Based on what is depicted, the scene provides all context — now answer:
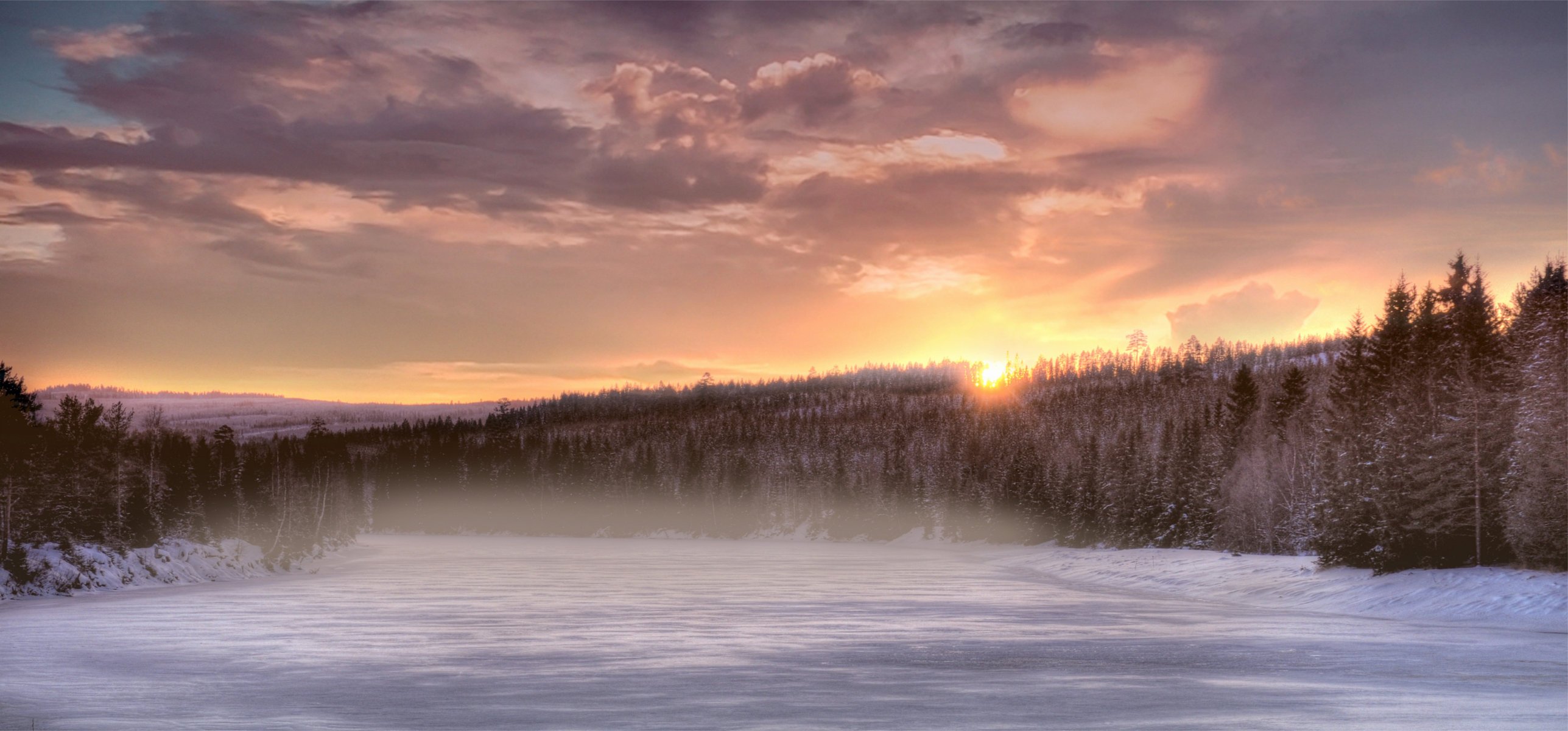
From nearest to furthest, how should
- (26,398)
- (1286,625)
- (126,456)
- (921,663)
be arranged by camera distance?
1. (921,663)
2. (1286,625)
3. (126,456)
4. (26,398)

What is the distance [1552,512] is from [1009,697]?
115 feet

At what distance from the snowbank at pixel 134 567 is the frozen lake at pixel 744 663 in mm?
2793

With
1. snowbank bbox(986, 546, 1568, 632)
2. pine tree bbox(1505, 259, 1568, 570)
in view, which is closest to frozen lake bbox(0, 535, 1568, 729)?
A: snowbank bbox(986, 546, 1568, 632)

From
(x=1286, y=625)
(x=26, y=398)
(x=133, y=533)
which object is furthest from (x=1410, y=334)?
(x=26, y=398)

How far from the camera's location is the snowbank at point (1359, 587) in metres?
48.7

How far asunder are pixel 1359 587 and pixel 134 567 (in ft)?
224

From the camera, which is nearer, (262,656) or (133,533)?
(262,656)

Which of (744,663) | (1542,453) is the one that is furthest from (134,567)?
(1542,453)

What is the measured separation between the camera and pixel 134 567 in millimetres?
72812

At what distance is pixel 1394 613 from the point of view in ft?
172

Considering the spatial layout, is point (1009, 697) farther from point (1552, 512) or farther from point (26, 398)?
point (26, 398)

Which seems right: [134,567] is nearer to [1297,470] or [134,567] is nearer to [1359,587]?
[1359,587]

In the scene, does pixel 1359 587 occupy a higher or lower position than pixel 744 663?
lower

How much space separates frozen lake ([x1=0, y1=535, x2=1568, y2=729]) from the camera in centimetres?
2516
